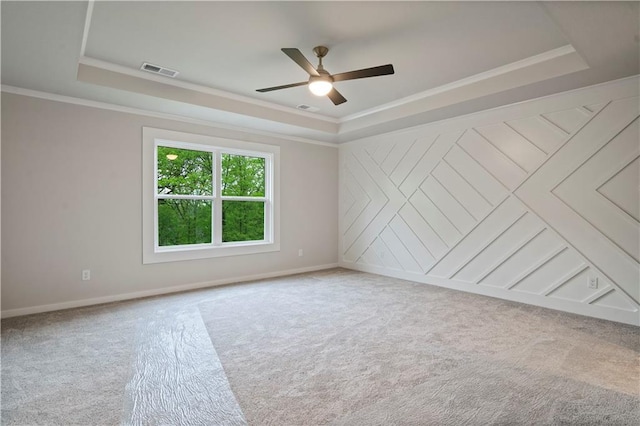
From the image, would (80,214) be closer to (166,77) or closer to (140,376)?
(166,77)

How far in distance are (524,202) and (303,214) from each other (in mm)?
3351

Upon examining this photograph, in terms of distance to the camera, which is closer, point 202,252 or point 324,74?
point 324,74

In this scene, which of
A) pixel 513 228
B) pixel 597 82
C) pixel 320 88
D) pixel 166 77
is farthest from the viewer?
pixel 513 228

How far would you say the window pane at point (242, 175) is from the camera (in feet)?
17.1

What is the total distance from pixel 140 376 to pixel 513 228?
413 cm

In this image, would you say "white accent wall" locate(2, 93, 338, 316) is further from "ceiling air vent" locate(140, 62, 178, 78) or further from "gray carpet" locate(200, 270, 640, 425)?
"gray carpet" locate(200, 270, 640, 425)

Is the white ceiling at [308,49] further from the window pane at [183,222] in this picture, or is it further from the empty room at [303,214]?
the window pane at [183,222]

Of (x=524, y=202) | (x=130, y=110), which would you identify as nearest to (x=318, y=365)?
(x=524, y=202)

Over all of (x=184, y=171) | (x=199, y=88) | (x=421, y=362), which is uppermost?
(x=199, y=88)

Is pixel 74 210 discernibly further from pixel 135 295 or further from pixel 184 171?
pixel 184 171

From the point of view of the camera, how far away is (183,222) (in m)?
4.82

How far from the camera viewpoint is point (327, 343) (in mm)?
2842

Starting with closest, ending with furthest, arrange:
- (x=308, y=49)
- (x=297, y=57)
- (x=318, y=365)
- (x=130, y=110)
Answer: (x=318, y=365) → (x=297, y=57) → (x=308, y=49) → (x=130, y=110)

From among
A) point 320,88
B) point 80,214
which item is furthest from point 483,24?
point 80,214
